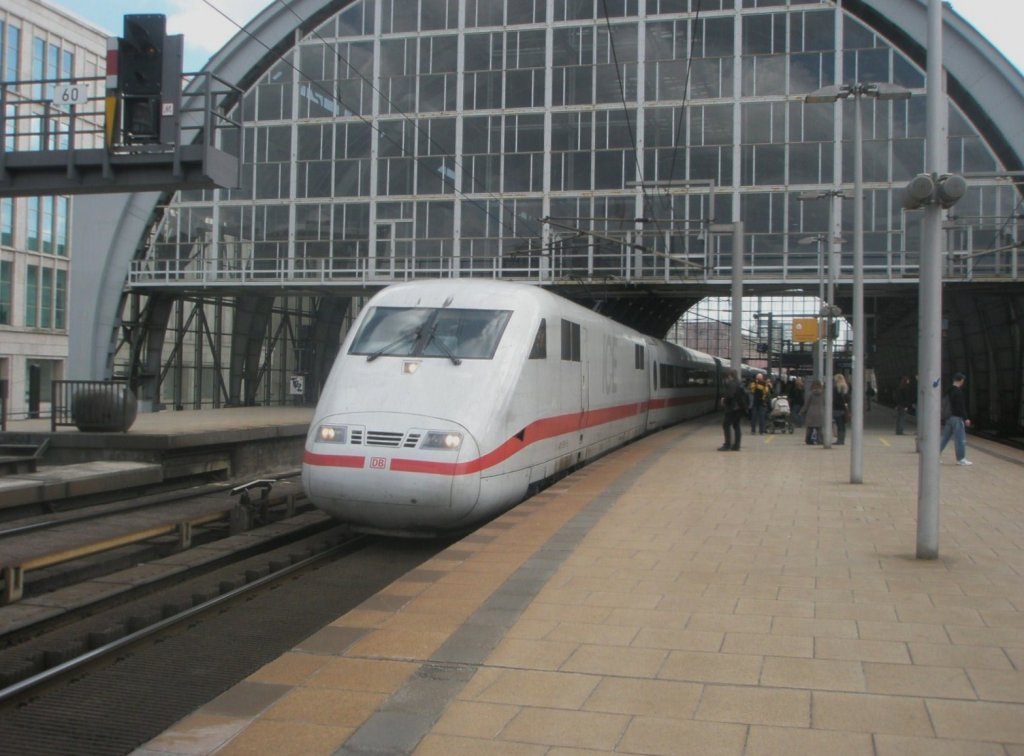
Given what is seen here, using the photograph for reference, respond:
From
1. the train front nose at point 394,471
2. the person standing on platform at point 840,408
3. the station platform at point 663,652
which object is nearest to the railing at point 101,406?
the train front nose at point 394,471

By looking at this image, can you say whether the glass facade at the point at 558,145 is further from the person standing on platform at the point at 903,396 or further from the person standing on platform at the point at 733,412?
the person standing on platform at the point at 733,412

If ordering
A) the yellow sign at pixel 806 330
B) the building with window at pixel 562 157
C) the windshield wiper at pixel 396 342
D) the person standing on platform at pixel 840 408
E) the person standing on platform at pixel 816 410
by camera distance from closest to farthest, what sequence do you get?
the windshield wiper at pixel 396 342, the person standing on platform at pixel 816 410, the person standing on platform at pixel 840 408, the yellow sign at pixel 806 330, the building with window at pixel 562 157

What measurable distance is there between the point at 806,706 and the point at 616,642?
1.34 m

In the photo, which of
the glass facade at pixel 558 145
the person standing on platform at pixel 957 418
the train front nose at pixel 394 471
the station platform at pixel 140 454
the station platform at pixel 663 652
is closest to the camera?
the station platform at pixel 663 652

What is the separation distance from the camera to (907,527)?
10172mm

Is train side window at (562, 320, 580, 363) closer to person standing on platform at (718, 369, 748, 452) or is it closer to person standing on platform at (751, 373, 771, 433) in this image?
person standing on platform at (718, 369, 748, 452)

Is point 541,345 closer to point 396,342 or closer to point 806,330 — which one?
point 396,342

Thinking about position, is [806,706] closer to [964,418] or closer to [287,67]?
[964,418]

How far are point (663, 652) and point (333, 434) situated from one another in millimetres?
5568

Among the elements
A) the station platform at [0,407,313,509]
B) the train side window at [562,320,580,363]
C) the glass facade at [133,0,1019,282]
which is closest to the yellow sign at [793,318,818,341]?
the glass facade at [133,0,1019,282]

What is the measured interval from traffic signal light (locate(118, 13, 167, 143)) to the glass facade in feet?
73.2

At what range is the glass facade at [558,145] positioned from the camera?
1330 inches

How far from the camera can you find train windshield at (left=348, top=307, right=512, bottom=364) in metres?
11.4

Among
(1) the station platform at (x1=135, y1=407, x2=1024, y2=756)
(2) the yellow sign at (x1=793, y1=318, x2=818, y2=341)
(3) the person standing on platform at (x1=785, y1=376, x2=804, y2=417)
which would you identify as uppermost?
(2) the yellow sign at (x1=793, y1=318, x2=818, y2=341)
